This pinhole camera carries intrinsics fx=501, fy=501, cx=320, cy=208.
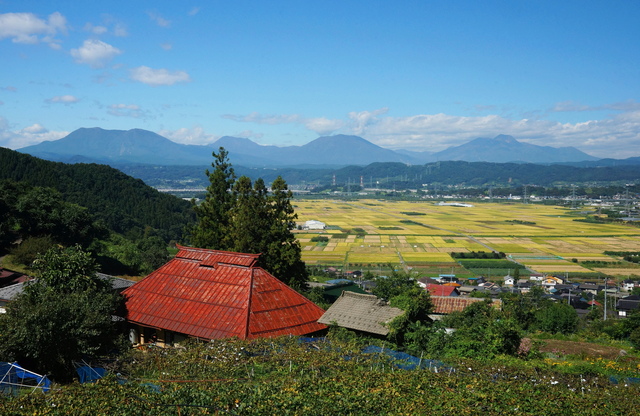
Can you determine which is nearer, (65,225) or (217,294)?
(217,294)

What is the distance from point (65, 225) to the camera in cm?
3094

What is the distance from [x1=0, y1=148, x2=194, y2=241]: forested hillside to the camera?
164ft

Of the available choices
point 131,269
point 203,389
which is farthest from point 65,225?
point 203,389

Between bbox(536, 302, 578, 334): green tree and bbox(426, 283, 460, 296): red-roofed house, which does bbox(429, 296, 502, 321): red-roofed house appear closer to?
bbox(536, 302, 578, 334): green tree

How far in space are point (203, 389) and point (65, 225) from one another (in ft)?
89.1

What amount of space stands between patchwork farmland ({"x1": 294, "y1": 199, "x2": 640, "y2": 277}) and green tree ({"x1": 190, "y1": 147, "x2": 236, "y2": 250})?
84.1ft

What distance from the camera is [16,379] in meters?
8.87

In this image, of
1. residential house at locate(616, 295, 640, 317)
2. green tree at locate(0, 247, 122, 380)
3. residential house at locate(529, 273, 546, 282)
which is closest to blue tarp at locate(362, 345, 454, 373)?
green tree at locate(0, 247, 122, 380)

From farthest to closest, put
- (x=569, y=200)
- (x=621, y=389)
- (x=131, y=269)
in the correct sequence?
(x=569, y=200), (x=131, y=269), (x=621, y=389)

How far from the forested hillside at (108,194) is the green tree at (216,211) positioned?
86.2 feet

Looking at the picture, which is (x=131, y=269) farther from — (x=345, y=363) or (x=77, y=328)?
(x=345, y=363)

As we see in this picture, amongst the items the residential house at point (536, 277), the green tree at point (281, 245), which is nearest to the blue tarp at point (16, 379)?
the green tree at point (281, 245)

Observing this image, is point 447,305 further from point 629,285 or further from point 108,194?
point 108,194

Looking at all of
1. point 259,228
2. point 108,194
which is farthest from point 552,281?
point 108,194
